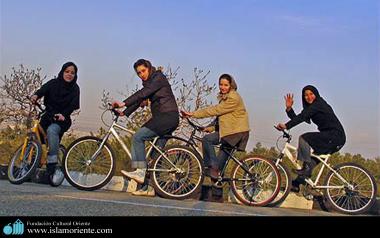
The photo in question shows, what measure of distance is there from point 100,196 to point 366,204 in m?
3.74

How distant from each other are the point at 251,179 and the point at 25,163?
3.45 metres

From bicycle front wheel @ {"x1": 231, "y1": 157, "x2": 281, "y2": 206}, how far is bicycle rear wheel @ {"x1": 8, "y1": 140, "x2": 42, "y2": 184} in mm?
2953

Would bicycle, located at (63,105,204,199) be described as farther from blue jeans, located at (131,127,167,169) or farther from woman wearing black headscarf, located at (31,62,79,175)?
woman wearing black headscarf, located at (31,62,79,175)

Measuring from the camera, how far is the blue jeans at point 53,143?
7.66 m

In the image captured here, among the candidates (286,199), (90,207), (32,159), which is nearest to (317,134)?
(286,199)

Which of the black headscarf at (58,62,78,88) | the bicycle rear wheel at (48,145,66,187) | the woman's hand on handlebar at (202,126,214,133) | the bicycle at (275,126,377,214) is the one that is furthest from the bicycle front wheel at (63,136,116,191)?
the bicycle at (275,126,377,214)

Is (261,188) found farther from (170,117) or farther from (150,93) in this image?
(150,93)

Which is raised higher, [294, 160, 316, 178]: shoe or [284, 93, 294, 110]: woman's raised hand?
[284, 93, 294, 110]: woman's raised hand

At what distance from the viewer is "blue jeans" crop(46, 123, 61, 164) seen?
7.66 meters

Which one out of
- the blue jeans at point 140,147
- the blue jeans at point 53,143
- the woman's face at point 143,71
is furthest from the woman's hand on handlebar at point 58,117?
the woman's face at point 143,71

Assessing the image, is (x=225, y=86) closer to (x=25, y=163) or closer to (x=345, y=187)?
(x=345, y=187)

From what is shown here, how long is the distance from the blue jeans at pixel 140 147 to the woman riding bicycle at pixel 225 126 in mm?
619
